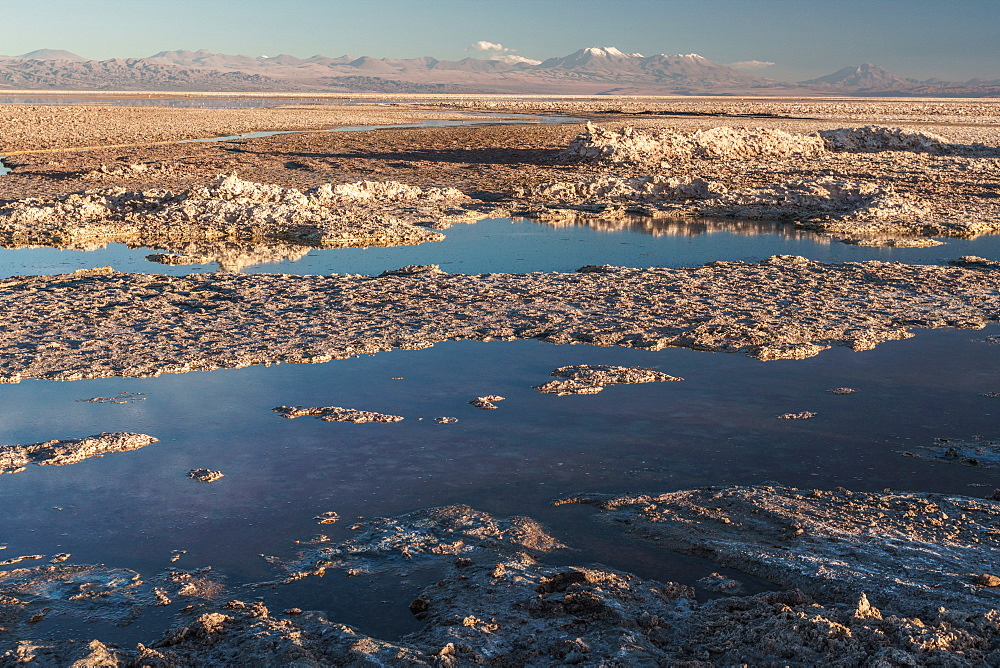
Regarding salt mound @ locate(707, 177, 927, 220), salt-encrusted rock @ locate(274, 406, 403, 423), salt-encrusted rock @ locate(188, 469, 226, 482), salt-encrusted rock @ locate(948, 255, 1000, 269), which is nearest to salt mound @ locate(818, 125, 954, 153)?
salt mound @ locate(707, 177, 927, 220)

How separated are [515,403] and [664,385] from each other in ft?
4.39

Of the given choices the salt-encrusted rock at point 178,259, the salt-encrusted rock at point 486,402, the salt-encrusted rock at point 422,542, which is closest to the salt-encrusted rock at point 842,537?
the salt-encrusted rock at point 422,542

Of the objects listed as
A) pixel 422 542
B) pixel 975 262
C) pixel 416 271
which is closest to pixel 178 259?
pixel 416 271

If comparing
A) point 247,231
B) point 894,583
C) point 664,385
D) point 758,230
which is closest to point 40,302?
point 247,231

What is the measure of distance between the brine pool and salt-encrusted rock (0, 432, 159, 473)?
0.40 ft

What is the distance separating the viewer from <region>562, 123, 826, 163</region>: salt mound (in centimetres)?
2689

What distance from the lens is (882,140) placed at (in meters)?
29.7

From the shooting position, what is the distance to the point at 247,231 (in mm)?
15711

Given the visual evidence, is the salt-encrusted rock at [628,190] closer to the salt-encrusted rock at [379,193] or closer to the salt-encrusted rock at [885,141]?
the salt-encrusted rock at [379,193]

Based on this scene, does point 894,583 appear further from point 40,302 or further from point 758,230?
point 758,230

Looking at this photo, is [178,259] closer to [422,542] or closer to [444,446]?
[444,446]

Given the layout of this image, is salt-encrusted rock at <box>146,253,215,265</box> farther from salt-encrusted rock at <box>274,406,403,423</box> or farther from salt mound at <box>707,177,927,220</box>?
salt mound at <box>707,177,927,220</box>

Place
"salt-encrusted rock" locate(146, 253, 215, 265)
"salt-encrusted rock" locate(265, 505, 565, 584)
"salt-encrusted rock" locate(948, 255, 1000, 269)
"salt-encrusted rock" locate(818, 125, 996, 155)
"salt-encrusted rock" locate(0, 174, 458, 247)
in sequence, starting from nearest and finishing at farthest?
"salt-encrusted rock" locate(265, 505, 565, 584)
"salt-encrusted rock" locate(948, 255, 1000, 269)
"salt-encrusted rock" locate(146, 253, 215, 265)
"salt-encrusted rock" locate(0, 174, 458, 247)
"salt-encrusted rock" locate(818, 125, 996, 155)

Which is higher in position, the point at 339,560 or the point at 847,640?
the point at 847,640
